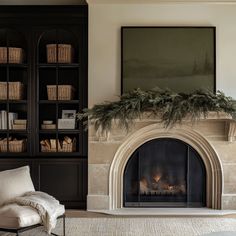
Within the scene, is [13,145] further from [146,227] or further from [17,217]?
[146,227]

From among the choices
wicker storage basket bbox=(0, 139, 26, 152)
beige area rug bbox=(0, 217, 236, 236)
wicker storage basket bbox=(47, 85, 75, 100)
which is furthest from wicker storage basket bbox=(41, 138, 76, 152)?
beige area rug bbox=(0, 217, 236, 236)

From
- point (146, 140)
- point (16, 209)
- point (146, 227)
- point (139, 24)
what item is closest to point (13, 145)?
point (146, 140)

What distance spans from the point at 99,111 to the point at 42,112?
103cm

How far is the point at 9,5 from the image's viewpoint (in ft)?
17.7

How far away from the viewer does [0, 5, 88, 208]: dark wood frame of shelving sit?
17.6 ft

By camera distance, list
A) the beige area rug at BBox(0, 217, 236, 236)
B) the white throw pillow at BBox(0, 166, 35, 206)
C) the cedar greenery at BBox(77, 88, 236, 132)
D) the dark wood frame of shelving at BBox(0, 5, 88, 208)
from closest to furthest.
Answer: the white throw pillow at BBox(0, 166, 35, 206) < the beige area rug at BBox(0, 217, 236, 236) < the cedar greenery at BBox(77, 88, 236, 132) < the dark wood frame of shelving at BBox(0, 5, 88, 208)

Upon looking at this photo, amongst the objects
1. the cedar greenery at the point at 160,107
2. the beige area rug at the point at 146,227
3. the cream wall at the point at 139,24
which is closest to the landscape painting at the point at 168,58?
the cream wall at the point at 139,24

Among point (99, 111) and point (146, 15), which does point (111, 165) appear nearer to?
point (99, 111)

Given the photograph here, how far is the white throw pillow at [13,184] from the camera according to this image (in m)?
3.94

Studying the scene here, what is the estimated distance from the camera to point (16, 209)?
12.0ft

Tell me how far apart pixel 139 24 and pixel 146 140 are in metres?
1.52

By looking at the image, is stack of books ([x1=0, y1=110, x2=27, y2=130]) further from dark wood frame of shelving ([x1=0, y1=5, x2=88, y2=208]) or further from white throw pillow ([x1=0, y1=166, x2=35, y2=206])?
white throw pillow ([x1=0, y1=166, x2=35, y2=206])

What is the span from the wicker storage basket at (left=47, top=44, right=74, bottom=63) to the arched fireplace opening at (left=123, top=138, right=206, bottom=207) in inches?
61.1

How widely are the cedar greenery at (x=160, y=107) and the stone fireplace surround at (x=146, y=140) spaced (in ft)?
0.62
